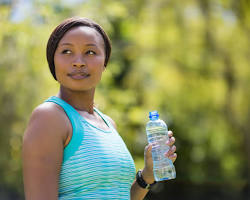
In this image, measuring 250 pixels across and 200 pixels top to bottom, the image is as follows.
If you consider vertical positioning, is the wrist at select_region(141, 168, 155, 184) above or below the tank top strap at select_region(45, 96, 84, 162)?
below

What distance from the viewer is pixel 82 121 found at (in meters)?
1.73

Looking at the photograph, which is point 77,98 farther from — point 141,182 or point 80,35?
point 141,182

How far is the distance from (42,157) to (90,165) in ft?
0.67

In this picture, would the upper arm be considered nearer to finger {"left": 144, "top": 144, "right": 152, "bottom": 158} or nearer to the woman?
the woman

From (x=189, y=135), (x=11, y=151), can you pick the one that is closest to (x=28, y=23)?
(x=11, y=151)

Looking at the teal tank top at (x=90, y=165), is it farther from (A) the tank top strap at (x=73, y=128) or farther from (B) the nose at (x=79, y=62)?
(B) the nose at (x=79, y=62)

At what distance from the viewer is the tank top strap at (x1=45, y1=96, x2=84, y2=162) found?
5.38 feet

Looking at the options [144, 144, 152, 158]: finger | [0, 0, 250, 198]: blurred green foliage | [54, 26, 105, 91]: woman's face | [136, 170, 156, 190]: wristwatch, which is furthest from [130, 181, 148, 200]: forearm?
[0, 0, 250, 198]: blurred green foliage

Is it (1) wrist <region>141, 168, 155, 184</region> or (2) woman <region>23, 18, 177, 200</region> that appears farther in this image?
(1) wrist <region>141, 168, 155, 184</region>

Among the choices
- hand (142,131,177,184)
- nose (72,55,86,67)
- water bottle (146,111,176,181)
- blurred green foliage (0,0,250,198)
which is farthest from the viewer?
blurred green foliage (0,0,250,198)

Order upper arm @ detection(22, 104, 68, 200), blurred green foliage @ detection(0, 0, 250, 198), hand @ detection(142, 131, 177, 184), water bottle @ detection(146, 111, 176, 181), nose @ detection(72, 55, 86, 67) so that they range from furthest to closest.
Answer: blurred green foliage @ detection(0, 0, 250, 198) → water bottle @ detection(146, 111, 176, 181) → hand @ detection(142, 131, 177, 184) → nose @ detection(72, 55, 86, 67) → upper arm @ detection(22, 104, 68, 200)

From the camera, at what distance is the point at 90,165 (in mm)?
1663

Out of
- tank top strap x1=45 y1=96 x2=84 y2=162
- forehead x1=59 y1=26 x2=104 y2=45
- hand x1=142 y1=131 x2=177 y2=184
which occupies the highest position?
forehead x1=59 y1=26 x2=104 y2=45

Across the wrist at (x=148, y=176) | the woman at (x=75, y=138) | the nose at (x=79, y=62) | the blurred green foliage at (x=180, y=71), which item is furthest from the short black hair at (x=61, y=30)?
the blurred green foliage at (x=180, y=71)
